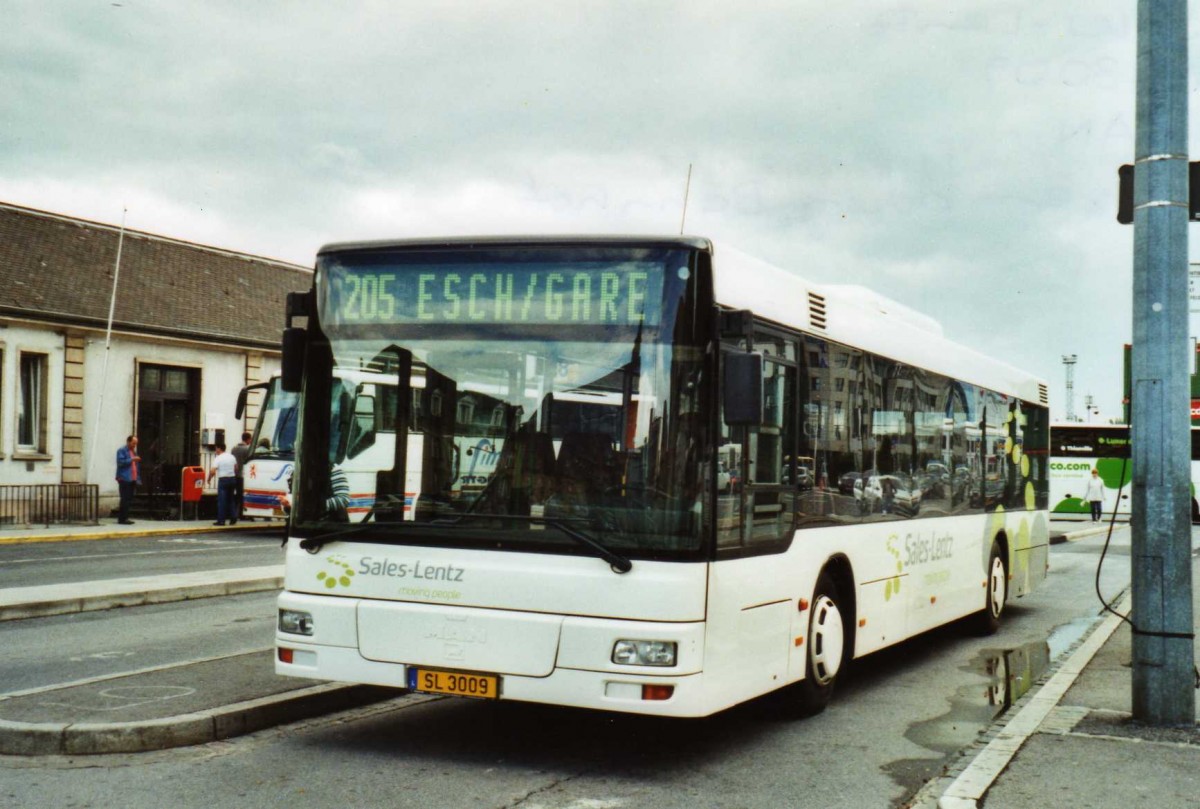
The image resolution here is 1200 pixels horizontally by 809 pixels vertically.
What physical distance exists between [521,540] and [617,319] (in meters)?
1.18

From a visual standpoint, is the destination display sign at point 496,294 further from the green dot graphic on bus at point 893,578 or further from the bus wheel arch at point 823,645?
the green dot graphic on bus at point 893,578

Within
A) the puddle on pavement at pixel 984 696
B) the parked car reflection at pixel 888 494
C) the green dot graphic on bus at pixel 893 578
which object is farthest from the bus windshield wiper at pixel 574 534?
the green dot graphic on bus at pixel 893 578

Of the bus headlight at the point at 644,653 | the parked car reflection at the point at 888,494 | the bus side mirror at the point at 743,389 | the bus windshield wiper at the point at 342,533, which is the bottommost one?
the bus headlight at the point at 644,653

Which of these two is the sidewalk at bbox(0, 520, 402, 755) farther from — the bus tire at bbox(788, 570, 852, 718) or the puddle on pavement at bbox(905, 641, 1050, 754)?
the puddle on pavement at bbox(905, 641, 1050, 754)

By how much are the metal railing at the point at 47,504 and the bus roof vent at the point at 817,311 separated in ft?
73.4

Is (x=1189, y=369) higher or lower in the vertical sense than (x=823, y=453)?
higher

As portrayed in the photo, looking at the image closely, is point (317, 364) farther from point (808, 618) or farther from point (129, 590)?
point (129, 590)

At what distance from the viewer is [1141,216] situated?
7621mm

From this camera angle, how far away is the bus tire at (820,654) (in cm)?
793

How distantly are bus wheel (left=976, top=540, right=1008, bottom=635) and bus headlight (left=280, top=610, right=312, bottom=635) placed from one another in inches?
308

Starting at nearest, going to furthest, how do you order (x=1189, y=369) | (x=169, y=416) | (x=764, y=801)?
(x=764, y=801)
(x=1189, y=369)
(x=169, y=416)

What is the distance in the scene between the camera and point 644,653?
20.4ft

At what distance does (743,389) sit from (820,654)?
2.50 metres

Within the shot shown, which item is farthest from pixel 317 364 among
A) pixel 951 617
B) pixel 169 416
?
pixel 169 416
